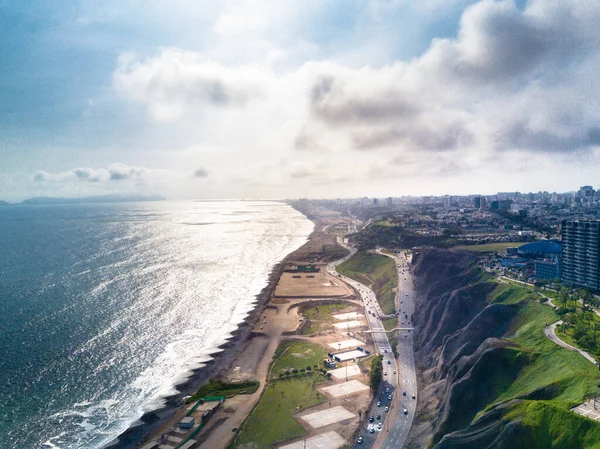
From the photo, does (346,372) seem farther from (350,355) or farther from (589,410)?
(589,410)

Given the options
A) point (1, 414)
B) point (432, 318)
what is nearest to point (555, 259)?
point (432, 318)

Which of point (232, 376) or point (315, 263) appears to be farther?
point (315, 263)

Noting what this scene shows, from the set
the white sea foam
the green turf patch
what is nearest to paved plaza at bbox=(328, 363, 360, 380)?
the white sea foam

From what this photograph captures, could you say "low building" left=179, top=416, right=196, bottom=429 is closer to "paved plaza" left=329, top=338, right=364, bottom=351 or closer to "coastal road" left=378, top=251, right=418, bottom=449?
"coastal road" left=378, top=251, right=418, bottom=449

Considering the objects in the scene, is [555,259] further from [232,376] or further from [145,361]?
[145,361]

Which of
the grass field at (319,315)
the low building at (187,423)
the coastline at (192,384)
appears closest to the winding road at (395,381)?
the grass field at (319,315)

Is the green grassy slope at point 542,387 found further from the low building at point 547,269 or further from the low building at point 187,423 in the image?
the low building at point 547,269
